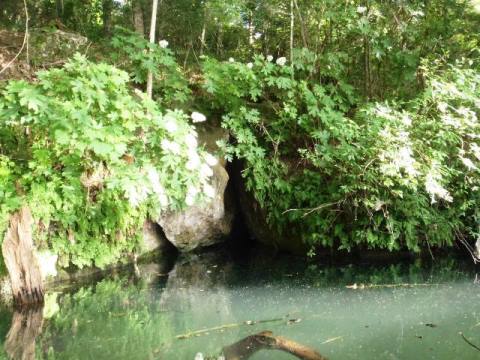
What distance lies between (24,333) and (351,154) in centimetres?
426

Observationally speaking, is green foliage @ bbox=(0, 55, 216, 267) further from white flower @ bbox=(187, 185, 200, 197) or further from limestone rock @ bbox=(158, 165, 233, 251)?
limestone rock @ bbox=(158, 165, 233, 251)

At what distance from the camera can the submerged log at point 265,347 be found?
11.8 ft

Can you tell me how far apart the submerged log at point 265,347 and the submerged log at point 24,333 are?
5.40 feet

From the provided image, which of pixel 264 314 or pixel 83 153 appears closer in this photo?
pixel 264 314

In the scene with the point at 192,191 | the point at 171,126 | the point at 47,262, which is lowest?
the point at 47,262

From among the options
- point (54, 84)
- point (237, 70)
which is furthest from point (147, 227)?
point (54, 84)

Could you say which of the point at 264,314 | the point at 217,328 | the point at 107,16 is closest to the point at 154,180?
the point at 217,328

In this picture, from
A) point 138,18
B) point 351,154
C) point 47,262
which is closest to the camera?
point 47,262

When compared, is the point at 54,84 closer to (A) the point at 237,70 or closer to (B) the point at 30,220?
(B) the point at 30,220

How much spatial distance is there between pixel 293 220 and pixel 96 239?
9.66 ft

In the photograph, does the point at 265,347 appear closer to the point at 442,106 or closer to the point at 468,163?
the point at 468,163

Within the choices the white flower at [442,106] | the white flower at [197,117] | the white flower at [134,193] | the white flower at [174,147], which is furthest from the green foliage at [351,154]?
the white flower at [134,193]

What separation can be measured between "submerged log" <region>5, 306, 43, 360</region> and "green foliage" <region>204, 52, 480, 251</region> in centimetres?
329

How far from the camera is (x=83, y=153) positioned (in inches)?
199
